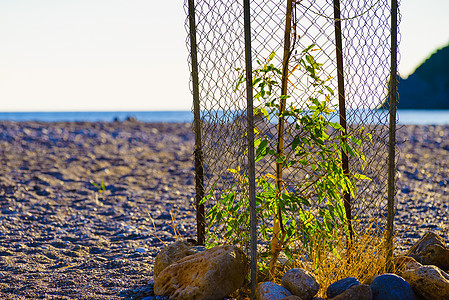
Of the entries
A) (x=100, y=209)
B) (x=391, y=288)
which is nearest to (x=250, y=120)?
(x=391, y=288)

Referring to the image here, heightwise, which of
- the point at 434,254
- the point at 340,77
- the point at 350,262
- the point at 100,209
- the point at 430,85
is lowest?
the point at 100,209

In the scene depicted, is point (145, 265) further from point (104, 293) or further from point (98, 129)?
point (98, 129)

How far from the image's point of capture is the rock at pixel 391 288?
2873 millimetres

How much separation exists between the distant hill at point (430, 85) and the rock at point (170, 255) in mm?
95918

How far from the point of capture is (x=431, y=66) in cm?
9388

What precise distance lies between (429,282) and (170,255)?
6.68ft

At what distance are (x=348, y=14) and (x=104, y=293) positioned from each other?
3.05m

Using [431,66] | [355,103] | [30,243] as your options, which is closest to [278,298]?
[355,103]

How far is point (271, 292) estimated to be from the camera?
2.82 meters

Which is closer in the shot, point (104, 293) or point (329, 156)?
point (329, 156)

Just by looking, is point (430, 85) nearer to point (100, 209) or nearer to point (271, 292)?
point (100, 209)

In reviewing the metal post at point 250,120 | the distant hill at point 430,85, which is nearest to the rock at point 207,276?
the metal post at point 250,120

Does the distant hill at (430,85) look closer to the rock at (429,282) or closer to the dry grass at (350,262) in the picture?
the dry grass at (350,262)

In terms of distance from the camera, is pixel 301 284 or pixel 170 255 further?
pixel 170 255
